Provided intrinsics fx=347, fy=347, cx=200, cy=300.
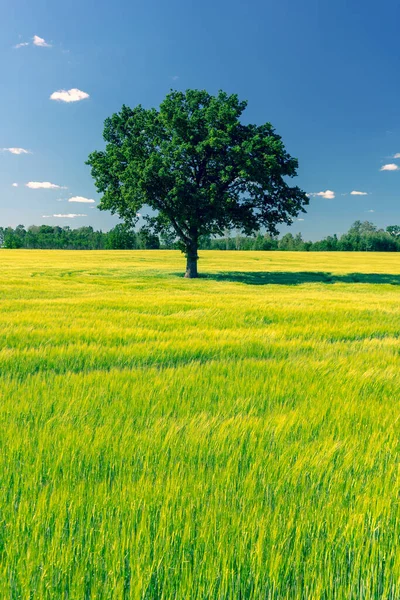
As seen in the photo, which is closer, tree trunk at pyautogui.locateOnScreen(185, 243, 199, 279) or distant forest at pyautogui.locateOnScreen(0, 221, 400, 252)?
tree trunk at pyautogui.locateOnScreen(185, 243, 199, 279)

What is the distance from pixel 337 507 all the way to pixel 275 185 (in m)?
31.7

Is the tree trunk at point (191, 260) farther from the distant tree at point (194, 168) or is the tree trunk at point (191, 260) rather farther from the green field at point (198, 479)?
the green field at point (198, 479)

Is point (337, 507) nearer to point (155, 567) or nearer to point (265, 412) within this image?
point (155, 567)

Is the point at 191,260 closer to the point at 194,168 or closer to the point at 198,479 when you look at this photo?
the point at 194,168

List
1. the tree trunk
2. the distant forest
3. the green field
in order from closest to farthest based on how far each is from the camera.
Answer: the green field → the tree trunk → the distant forest

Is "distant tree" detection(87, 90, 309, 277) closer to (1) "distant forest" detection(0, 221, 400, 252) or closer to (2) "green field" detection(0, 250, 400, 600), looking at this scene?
(2) "green field" detection(0, 250, 400, 600)

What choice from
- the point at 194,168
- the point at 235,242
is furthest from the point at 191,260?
the point at 235,242

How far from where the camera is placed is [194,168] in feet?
99.8

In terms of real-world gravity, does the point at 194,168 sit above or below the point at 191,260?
above

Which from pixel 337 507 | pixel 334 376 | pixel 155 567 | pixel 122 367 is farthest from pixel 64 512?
pixel 334 376

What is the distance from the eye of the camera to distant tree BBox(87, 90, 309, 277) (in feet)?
92.0

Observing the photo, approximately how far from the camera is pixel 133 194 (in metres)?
28.5

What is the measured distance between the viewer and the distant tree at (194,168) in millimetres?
28047

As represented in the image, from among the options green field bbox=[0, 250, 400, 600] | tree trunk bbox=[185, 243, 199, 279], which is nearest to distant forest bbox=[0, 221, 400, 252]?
tree trunk bbox=[185, 243, 199, 279]
